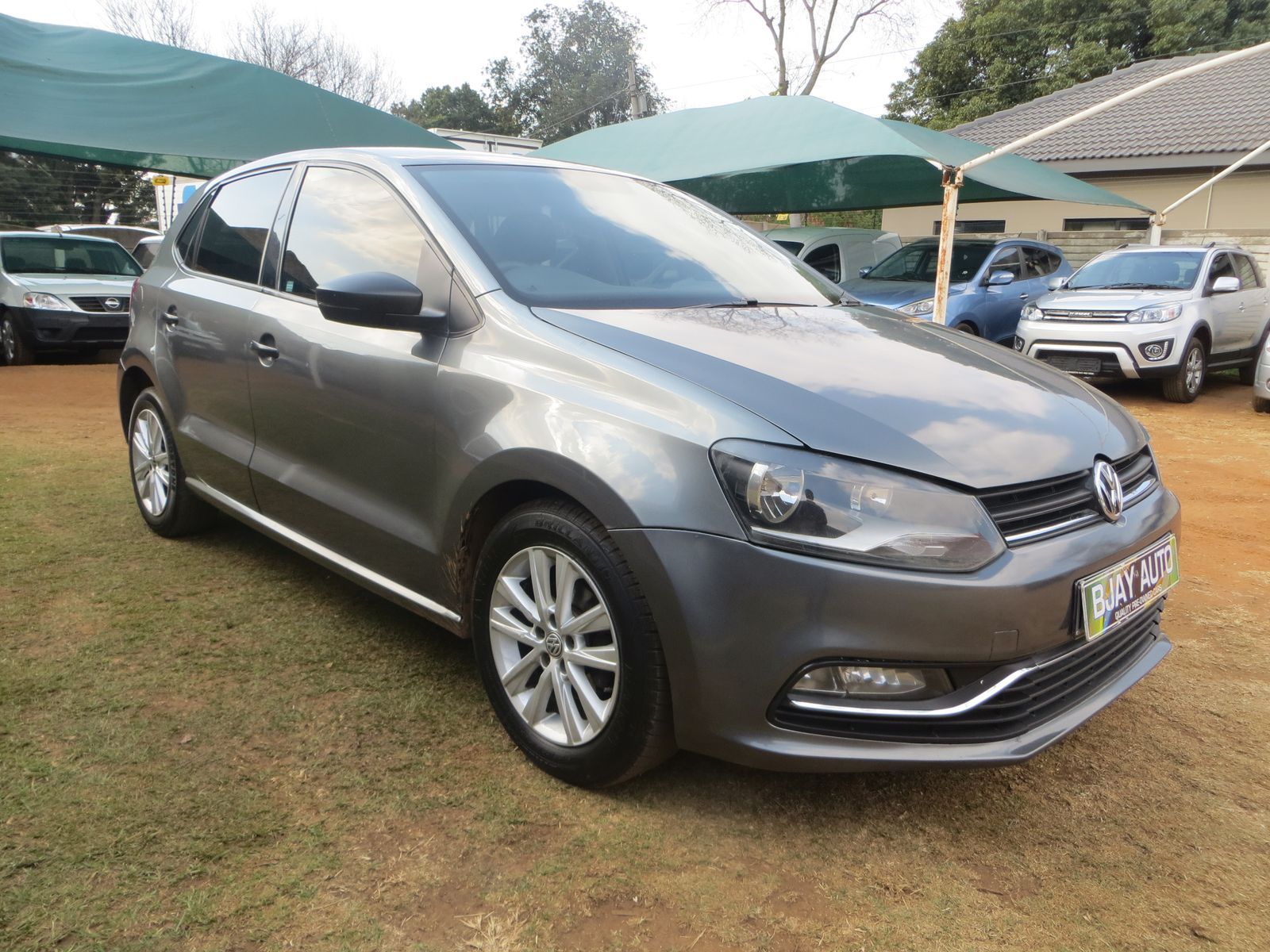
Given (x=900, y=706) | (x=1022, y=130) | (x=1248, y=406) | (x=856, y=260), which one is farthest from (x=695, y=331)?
(x=1022, y=130)

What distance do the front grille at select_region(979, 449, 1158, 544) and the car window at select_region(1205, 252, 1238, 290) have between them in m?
9.27

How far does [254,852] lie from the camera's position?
7.34 feet

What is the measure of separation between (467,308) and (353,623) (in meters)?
1.39

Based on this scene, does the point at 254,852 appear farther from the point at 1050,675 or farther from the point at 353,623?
the point at 1050,675

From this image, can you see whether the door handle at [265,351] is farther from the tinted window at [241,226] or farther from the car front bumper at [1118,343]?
the car front bumper at [1118,343]

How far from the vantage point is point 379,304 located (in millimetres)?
2668

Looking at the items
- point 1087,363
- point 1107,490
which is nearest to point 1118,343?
point 1087,363

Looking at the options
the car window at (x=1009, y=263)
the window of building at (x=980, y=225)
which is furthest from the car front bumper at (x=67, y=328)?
the window of building at (x=980, y=225)

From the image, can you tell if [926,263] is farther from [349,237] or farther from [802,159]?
[349,237]

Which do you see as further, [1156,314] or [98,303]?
[98,303]

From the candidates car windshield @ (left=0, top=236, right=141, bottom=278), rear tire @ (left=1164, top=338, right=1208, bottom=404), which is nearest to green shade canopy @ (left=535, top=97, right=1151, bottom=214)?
rear tire @ (left=1164, top=338, right=1208, bottom=404)

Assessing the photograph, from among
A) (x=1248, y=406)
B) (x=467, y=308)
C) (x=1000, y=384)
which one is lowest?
(x=1248, y=406)

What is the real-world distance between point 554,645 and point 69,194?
3347cm

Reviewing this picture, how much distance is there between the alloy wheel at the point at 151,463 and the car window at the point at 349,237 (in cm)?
131
